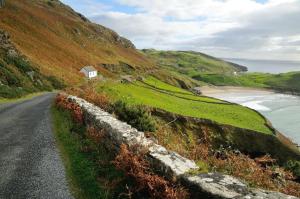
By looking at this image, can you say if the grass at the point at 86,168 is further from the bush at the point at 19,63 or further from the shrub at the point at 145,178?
the bush at the point at 19,63

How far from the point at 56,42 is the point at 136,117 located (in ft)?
320

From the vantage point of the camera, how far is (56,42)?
379 feet

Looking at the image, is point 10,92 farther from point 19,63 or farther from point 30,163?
point 30,163

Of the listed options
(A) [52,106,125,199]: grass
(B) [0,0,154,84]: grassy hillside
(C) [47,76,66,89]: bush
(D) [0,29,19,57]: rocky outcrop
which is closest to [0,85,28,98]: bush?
(D) [0,29,19,57]: rocky outcrop

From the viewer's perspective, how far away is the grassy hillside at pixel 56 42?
88.4m

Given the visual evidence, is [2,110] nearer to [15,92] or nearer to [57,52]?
[15,92]

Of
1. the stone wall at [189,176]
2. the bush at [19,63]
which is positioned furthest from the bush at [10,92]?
the stone wall at [189,176]

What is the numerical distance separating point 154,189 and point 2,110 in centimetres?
2593

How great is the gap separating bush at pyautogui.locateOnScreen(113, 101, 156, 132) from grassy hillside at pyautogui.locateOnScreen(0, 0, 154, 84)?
5281 cm

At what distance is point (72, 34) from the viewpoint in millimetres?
146000

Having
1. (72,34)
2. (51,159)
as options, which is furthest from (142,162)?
(72,34)

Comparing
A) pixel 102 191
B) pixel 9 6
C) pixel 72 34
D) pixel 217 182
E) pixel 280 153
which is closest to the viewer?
pixel 217 182

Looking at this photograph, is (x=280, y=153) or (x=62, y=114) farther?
(x=280, y=153)

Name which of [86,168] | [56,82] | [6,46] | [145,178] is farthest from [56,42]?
[145,178]
